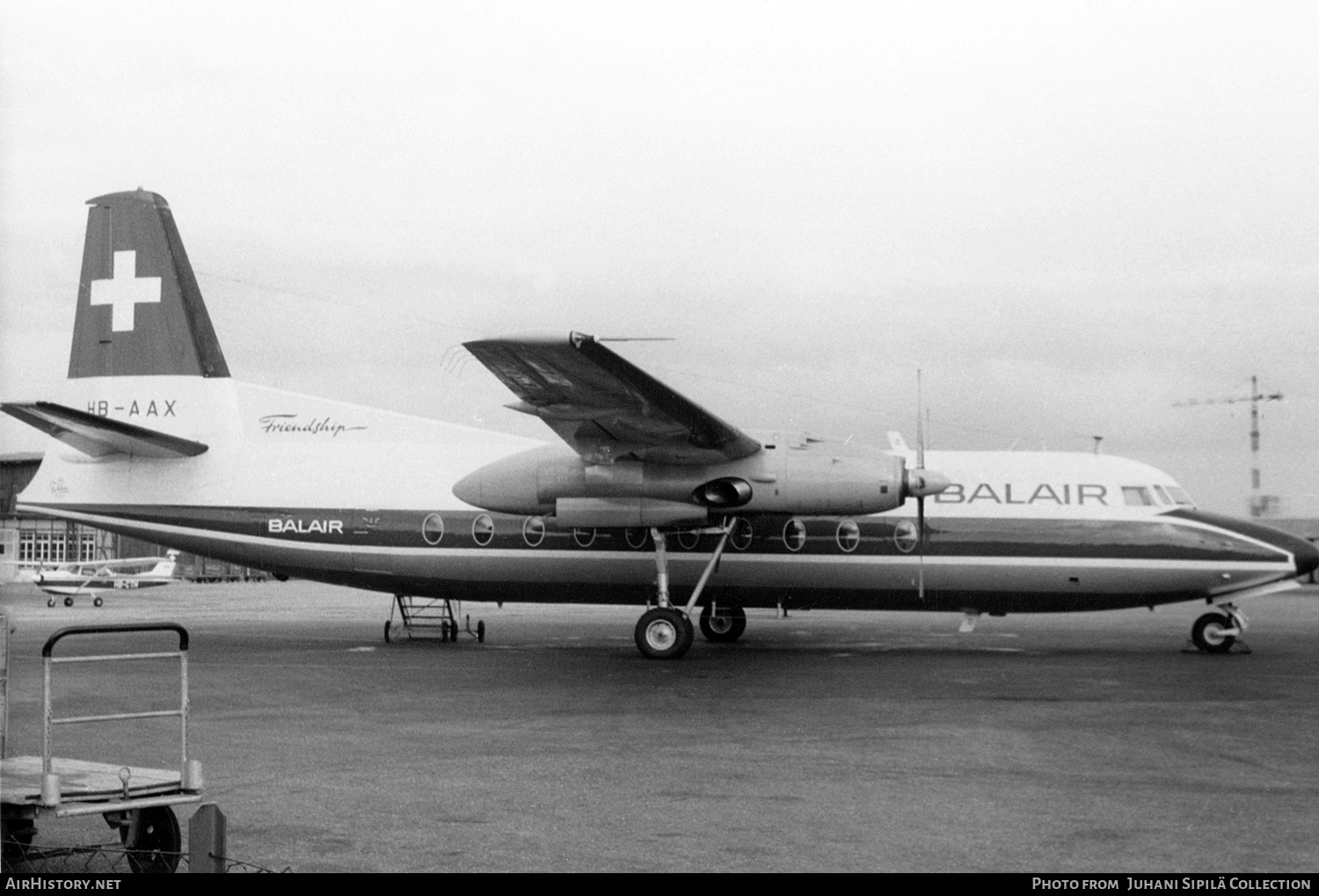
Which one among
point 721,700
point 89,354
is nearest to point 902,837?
point 721,700

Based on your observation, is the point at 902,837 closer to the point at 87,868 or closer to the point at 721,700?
the point at 87,868

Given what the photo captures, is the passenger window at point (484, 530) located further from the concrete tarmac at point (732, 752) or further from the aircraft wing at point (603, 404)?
the aircraft wing at point (603, 404)

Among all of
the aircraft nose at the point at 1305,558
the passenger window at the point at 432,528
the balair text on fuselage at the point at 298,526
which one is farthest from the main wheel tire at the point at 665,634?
the aircraft nose at the point at 1305,558

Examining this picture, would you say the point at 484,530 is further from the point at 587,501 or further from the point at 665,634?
the point at 665,634

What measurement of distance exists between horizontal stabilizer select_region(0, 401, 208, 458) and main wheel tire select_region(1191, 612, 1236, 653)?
16530mm

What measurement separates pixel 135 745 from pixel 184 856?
4.71 m

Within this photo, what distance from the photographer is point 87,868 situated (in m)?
7.26

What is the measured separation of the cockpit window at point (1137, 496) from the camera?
67.3 feet

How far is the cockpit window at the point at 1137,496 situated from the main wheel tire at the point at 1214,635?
2.19 meters

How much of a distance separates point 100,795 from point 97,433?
15882 mm

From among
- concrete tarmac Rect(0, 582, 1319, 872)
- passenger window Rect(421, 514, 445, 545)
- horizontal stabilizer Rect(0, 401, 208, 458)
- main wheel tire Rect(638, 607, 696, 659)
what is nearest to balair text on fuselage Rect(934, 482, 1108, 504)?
concrete tarmac Rect(0, 582, 1319, 872)

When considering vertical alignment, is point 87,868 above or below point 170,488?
below

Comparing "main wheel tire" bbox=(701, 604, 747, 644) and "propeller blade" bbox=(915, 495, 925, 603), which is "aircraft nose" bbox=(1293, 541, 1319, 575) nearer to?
"propeller blade" bbox=(915, 495, 925, 603)

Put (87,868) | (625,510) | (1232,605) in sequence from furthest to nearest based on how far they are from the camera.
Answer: (1232,605) < (625,510) < (87,868)
